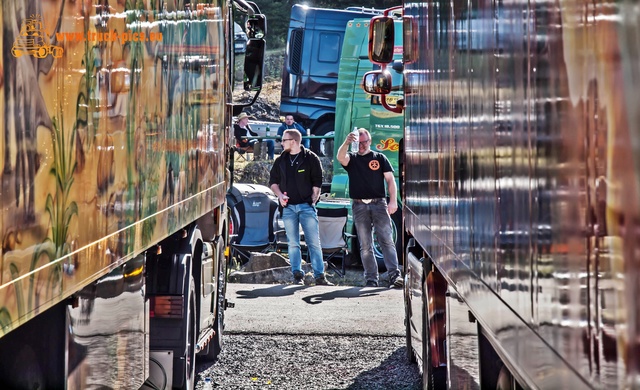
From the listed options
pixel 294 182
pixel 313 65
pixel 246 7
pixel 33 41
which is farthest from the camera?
pixel 313 65

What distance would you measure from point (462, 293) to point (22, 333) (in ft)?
5.49

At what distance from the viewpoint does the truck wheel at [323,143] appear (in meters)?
26.5

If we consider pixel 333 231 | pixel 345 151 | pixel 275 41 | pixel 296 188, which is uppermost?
pixel 275 41

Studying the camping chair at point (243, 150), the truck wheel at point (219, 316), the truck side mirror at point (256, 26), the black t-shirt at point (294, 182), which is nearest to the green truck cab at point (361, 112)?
the black t-shirt at point (294, 182)

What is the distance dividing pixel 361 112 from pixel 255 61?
967 centimetres

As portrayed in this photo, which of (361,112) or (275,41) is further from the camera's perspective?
(275,41)

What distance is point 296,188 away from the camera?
14.0 m

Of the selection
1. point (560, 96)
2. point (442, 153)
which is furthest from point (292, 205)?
point (560, 96)

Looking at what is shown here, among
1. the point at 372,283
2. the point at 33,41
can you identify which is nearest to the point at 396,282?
the point at 372,283

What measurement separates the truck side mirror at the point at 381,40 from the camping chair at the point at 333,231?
7.28m

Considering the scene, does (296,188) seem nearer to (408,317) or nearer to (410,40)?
(408,317)

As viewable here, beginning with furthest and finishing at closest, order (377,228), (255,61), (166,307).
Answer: (377,228) → (255,61) → (166,307)

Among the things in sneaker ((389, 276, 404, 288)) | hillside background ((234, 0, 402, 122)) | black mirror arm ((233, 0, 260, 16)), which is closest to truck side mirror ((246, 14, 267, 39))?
black mirror arm ((233, 0, 260, 16))

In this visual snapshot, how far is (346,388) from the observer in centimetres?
795
